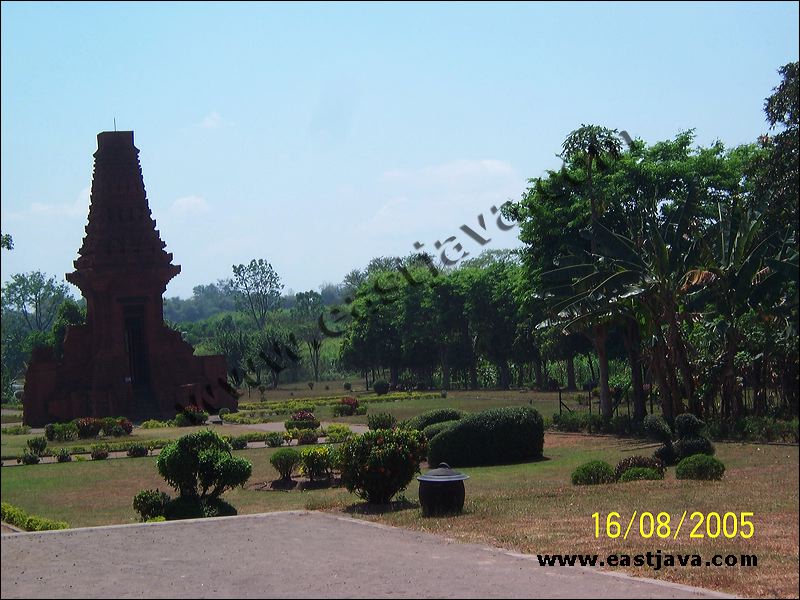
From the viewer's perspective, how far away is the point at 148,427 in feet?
123

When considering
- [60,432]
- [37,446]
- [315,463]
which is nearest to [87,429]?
[60,432]

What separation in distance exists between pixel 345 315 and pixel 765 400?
30440mm

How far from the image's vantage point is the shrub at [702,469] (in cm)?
1527

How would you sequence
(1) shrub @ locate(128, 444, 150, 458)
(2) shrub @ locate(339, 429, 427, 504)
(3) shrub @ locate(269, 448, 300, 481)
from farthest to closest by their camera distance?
1. (1) shrub @ locate(128, 444, 150, 458)
2. (3) shrub @ locate(269, 448, 300, 481)
3. (2) shrub @ locate(339, 429, 427, 504)

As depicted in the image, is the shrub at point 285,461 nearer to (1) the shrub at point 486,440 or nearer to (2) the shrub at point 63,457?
(1) the shrub at point 486,440

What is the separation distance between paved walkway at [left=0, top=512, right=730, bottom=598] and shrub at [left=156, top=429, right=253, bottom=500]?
2.82 metres

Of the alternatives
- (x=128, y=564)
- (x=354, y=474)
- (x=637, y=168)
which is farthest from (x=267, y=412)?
(x=128, y=564)

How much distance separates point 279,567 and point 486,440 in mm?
13880

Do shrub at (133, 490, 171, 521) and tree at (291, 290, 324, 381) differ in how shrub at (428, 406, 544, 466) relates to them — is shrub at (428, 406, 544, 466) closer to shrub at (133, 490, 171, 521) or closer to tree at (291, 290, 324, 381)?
shrub at (133, 490, 171, 521)

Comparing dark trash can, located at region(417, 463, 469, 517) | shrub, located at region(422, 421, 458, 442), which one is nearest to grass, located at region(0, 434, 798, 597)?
dark trash can, located at region(417, 463, 469, 517)

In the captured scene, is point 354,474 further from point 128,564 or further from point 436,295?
point 436,295

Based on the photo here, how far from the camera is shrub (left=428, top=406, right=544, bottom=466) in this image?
22.6 meters

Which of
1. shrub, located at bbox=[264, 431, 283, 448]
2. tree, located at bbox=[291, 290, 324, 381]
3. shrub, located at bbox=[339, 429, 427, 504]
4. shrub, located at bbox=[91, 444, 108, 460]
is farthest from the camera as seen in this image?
tree, located at bbox=[291, 290, 324, 381]

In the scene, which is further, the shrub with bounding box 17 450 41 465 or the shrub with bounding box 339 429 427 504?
the shrub with bounding box 17 450 41 465
